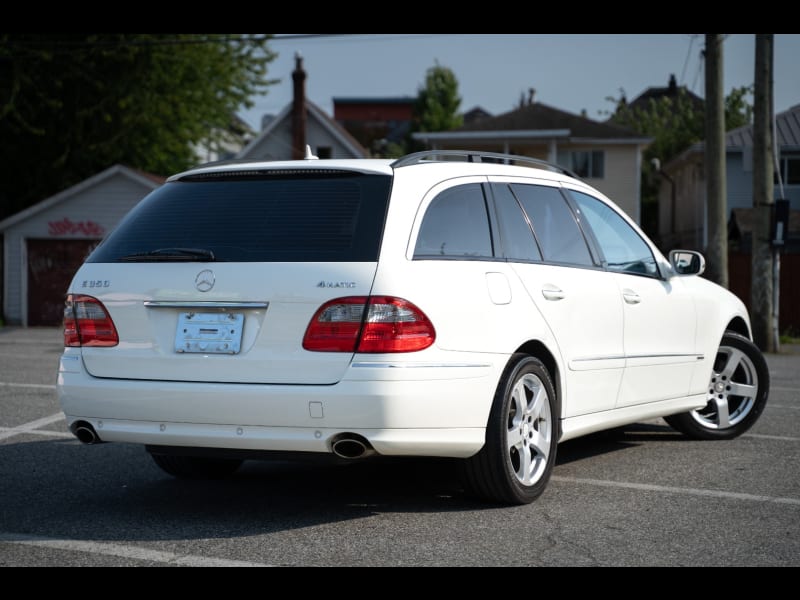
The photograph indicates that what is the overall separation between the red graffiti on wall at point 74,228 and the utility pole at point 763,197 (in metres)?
18.2

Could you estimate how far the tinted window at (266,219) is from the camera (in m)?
5.29

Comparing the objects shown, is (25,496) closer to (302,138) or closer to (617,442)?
(617,442)

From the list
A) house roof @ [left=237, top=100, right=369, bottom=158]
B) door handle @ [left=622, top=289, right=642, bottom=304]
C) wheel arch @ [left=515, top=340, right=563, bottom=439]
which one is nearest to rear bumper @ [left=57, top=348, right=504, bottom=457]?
wheel arch @ [left=515, top=340, right=563, bottom=439]

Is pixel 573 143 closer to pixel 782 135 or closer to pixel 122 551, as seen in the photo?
pixel 782 135

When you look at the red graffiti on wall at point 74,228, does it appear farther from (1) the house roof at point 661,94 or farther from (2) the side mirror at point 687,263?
(1) the house roof at point 661,94

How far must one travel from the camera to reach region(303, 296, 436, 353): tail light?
16.6 ft

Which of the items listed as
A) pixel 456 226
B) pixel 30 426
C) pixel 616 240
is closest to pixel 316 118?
pixel 30 426

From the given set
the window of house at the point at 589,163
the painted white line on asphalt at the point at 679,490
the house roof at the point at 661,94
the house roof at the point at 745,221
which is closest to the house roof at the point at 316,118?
the window of house at the point at 589,163

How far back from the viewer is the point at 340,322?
5094mm

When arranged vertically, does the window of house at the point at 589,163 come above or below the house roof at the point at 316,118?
below

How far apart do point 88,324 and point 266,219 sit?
102 cm
